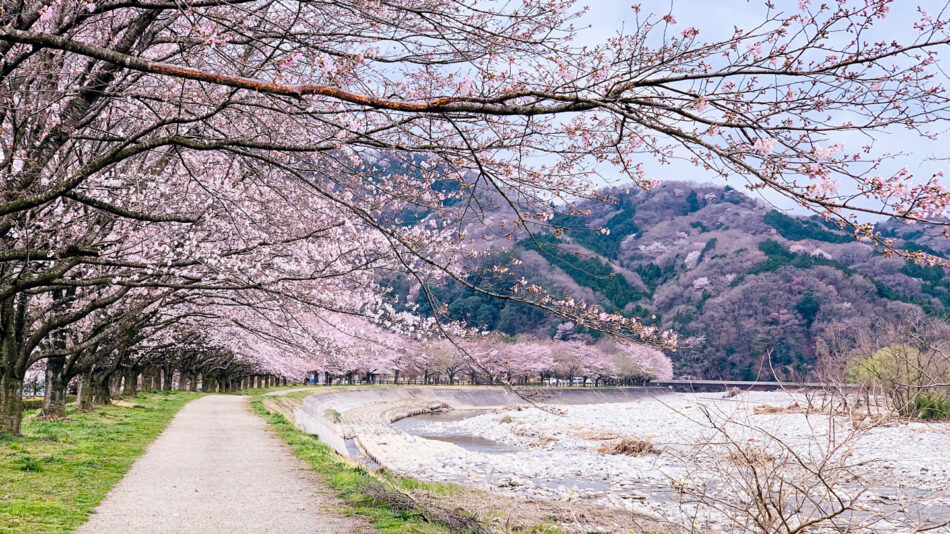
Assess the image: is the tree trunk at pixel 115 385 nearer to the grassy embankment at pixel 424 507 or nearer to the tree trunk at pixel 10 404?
the tree trunk at pixel 10 404

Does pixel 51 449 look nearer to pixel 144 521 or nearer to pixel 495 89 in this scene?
pixel 144 521

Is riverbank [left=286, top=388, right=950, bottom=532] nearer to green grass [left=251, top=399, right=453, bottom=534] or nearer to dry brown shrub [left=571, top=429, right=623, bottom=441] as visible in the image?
dry brown shrub [left=571, top=429, right=623, bottom=441]

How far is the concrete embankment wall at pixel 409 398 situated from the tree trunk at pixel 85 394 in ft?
26.6

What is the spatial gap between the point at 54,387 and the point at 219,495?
1176 centimetres

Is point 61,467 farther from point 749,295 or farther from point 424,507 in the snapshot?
point 749,295

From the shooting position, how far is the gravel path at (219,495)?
7.75 m

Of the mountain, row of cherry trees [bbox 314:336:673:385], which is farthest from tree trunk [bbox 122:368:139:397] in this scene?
the mountain

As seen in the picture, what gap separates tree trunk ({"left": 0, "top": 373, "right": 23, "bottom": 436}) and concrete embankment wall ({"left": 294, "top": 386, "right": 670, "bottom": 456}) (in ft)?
46.6

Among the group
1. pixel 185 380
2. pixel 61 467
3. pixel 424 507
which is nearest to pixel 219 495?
pixel 424 507

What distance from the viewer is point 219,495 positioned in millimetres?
9555

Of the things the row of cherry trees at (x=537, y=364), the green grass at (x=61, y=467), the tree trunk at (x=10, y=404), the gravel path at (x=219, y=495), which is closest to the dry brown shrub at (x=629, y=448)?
the gravel path at (x=219, y=495)

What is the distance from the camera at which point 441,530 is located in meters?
8.51

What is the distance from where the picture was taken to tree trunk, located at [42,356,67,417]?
18.1m

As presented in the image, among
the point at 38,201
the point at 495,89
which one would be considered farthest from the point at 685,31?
the point at 38,201
